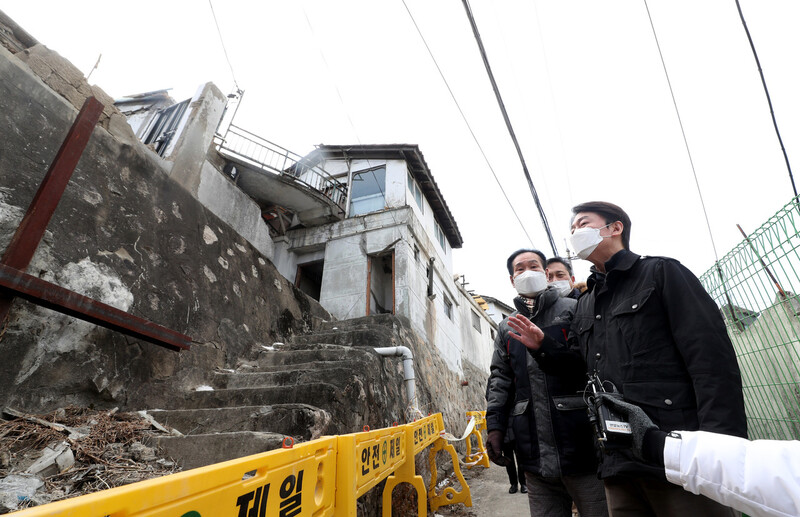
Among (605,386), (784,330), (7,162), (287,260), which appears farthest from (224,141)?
(784,330)

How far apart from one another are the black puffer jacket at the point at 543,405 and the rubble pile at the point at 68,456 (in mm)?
1998

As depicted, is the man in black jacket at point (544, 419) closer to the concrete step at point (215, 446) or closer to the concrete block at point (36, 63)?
the concrete step at point (215, 446)

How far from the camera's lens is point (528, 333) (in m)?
1.89

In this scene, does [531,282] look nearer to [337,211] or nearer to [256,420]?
[256,420]

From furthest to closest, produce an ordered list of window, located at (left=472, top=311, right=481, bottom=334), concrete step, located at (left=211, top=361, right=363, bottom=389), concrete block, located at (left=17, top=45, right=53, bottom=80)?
window, located at (left=472, top=311, right=481, bottom=334), concrete step, located at (left=211, top=361, right=363, bottom=389), concrete block, located at (left=17, top=45, right=53, bottom=80)

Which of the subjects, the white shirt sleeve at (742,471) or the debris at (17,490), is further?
the debris at (17,490)

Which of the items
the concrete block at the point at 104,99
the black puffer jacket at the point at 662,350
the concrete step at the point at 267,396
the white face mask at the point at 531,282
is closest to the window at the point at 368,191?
the concrete block at the point at 104,99

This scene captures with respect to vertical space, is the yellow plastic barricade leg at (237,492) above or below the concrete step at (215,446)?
above

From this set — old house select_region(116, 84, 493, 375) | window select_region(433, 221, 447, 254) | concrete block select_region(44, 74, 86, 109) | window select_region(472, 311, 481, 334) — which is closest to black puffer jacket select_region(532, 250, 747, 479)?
concrete block select_region(44, 74, 86, 109)

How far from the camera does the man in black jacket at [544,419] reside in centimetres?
172

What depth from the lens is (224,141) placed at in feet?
23.8

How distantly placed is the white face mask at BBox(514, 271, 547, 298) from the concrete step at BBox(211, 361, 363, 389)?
5.70 ft

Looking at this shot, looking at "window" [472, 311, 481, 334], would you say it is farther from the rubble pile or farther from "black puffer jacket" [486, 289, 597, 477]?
the rubble pile

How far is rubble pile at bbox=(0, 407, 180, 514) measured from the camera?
1.58 m
